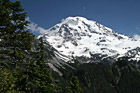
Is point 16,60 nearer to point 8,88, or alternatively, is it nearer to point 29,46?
point 29,46

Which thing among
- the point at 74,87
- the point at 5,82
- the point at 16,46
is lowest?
the point at 74,87

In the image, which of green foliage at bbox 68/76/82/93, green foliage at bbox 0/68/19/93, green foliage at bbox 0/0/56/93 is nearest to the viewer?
green foliage at bbox 0/68/19/93

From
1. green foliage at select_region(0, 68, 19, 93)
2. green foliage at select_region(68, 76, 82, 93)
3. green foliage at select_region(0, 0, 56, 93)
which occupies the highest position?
green foliage at select_region(0, 0, 56, 93)

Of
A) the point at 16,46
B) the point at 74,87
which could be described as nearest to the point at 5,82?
the point at 16,46

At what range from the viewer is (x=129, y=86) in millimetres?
183750

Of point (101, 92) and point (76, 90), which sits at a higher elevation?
point (76, 90)

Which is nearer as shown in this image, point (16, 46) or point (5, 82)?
point (5, 82)

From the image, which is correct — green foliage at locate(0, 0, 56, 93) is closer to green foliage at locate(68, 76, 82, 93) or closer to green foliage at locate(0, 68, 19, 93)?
green foliage at locate(0, 68, 19, 93)

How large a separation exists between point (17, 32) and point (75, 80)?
95.0 ft

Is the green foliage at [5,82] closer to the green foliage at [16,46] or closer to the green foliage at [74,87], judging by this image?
the green foliage at [16,46]

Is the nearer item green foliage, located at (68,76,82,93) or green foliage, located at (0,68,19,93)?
green foliage, located at (0,68,19,93)

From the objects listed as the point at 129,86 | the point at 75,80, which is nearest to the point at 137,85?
the point at 129,86

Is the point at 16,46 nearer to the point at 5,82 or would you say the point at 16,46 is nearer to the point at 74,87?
the point at 5,82

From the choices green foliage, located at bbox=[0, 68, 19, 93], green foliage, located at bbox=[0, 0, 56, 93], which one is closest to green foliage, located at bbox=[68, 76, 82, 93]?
green foliage, located at bbox=[0, 0, 56, 93]
